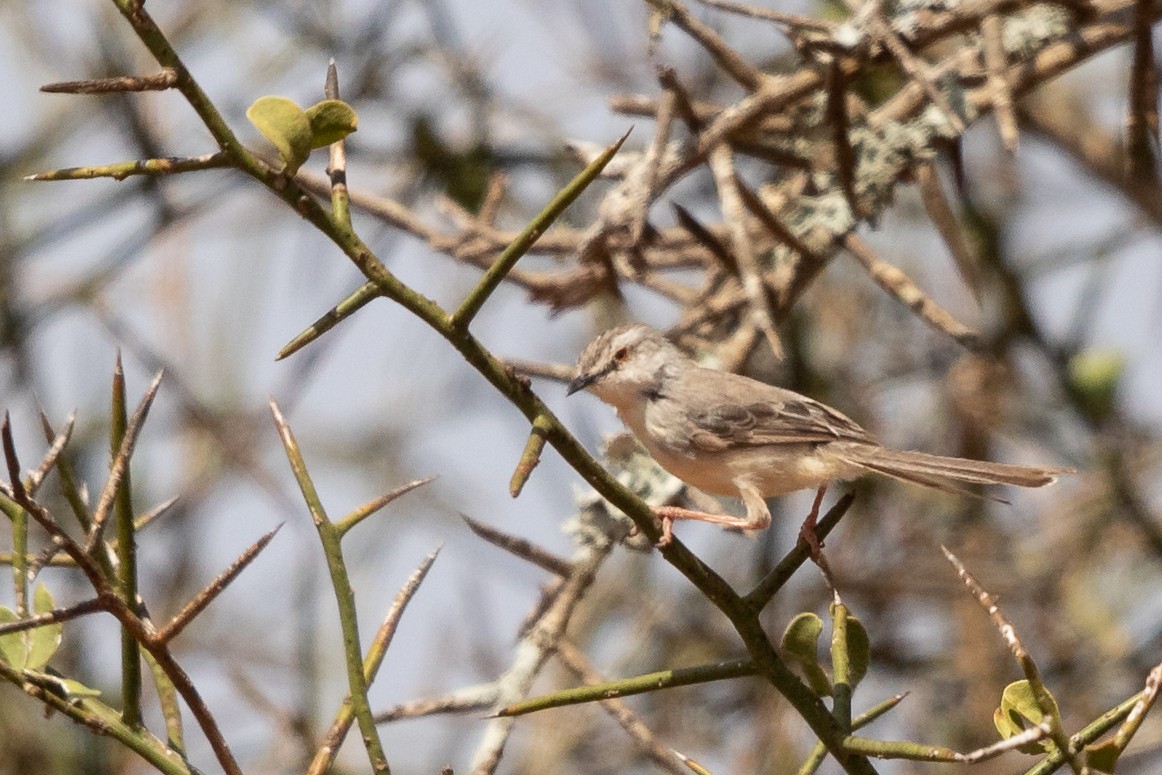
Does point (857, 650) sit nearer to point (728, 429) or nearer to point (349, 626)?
point (349, 626)

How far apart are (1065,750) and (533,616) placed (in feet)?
5.20

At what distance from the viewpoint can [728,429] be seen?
396cm

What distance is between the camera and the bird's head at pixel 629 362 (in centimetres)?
422

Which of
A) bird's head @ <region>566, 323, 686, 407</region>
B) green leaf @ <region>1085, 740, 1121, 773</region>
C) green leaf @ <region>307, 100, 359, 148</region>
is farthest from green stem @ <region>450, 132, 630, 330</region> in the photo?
bird's head @ <region>566, 323, 686, 407</region>

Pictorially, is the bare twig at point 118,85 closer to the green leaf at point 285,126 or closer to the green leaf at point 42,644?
the green leaf at point 285,126

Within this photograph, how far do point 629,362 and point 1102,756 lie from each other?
109 inches

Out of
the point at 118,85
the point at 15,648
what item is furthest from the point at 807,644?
the point at 118,85

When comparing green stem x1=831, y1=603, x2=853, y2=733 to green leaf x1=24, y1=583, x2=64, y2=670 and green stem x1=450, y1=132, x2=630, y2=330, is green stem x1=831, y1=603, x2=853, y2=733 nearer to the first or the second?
green stem x1=450, y1=132, x2=630, y2=330

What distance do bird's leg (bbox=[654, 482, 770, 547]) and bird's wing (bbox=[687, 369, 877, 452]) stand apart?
0.19 m

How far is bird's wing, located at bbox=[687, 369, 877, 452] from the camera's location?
3.91 meters

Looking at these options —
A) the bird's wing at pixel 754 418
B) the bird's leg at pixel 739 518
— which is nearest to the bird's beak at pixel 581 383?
the bird's wing at pixel 754 418

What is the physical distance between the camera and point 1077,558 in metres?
5.52

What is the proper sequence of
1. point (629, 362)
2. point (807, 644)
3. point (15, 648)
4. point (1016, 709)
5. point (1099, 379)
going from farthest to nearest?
point (1099, 379) → point (629, 362) → point (807, 644) → point (1016, 709) → point (15, 648)

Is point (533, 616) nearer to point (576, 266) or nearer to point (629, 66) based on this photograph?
point (576, 266)
